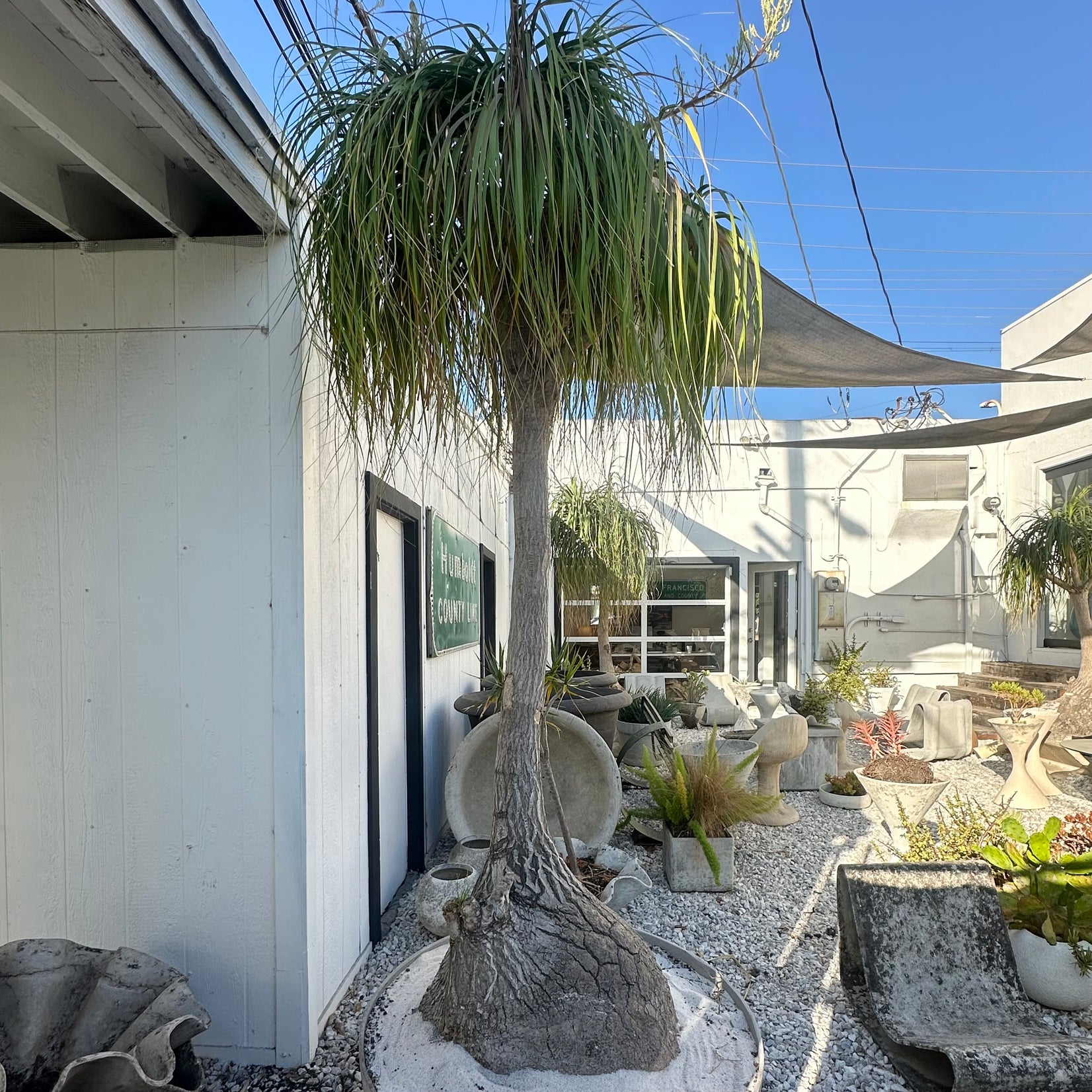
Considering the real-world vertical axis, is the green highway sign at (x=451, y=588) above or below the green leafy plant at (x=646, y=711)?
above

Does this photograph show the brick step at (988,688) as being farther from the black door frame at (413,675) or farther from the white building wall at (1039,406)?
the black door frame at (413,675)

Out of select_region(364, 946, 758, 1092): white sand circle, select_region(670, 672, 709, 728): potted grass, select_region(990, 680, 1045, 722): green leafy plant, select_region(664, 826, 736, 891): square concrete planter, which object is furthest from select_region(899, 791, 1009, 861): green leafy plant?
select_region(670, 672, 709, 728): potted grass

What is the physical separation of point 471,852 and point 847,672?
6.15 m

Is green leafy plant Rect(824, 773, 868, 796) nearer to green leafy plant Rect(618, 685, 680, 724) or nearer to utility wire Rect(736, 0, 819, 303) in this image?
green leafy plant Rect(618, 685, 680, 724)

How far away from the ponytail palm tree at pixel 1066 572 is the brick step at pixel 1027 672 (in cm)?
172

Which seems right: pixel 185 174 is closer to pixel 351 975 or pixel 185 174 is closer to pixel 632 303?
pixel 632 303

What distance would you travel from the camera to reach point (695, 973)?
7.05 feet

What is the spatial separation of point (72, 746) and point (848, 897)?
244 cm

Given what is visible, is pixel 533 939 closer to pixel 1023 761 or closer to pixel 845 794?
pixel 845 794

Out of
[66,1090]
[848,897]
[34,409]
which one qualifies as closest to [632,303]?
[34,409]

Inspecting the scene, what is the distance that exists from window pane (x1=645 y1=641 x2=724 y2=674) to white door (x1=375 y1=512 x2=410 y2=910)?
6.57 metres

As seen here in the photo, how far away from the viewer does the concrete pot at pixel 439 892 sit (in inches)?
108

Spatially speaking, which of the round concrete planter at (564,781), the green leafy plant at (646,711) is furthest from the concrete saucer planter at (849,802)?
the round concrete planter at (564,781)

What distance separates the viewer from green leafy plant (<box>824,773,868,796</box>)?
493 centimetres
